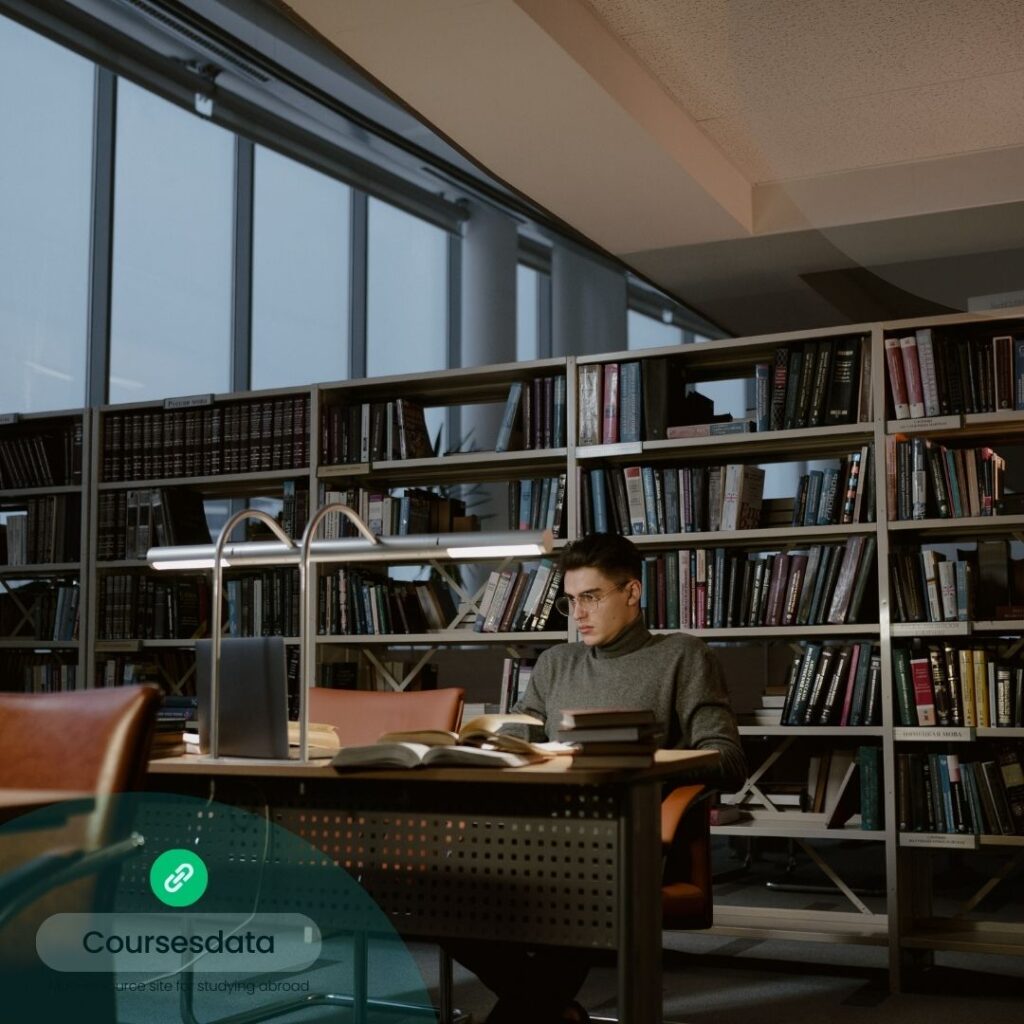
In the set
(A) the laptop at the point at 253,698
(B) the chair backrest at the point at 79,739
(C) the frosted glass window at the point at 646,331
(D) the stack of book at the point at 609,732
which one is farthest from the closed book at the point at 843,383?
(C) the frosted glass window at the point at 646,331

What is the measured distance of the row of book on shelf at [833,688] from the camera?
406 centimetres

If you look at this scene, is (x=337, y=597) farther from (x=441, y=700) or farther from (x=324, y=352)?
(x=324, y=352)

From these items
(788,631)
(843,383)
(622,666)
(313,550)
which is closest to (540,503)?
(788,631)

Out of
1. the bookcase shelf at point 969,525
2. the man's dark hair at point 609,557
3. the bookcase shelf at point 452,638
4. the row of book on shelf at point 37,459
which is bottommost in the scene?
the bookcase shelf at point 452,638

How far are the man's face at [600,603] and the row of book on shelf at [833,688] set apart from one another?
1.07m

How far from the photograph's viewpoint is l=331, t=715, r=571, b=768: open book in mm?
2232

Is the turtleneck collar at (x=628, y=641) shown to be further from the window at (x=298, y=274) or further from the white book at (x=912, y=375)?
the window at (x=298, y=274)

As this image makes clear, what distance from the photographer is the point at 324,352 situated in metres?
7.40

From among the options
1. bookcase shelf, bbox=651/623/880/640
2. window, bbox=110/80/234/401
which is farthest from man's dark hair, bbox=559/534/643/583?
window, bbox=110/80/234/401

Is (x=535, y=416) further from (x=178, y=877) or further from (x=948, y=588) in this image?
(x=178, y=877)

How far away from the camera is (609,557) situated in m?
3.24

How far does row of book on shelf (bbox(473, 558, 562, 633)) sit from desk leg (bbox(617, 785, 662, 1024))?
2220 millimetres

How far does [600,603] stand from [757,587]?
1.13m

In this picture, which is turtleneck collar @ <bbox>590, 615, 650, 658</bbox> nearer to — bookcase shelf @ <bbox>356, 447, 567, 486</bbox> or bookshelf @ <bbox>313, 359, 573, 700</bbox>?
bookshelf @ <bbox>313, 359, 573, 700</bbox>
